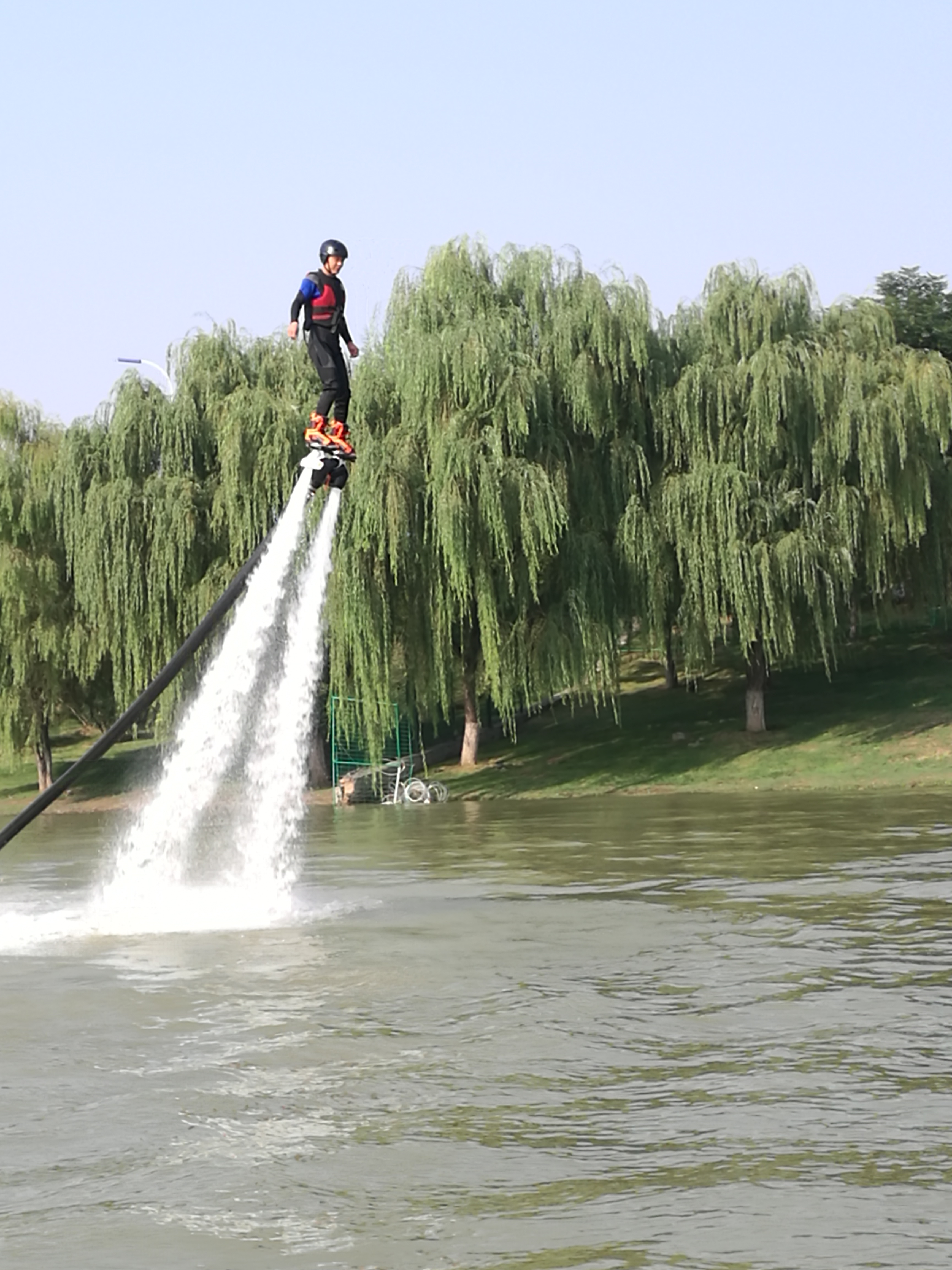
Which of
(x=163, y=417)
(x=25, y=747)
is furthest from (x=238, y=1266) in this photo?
(x=25, y=747)

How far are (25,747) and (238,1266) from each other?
4246 cm

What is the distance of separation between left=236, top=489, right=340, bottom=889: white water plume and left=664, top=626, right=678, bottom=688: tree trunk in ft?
32.6

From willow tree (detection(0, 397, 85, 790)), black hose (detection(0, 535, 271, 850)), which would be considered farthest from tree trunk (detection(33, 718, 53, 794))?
black hose (detection(0, 535, 271, 850))

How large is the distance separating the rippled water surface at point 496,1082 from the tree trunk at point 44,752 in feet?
90.6

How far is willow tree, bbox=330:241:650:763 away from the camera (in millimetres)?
37344

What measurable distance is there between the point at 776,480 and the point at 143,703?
89.3 feet

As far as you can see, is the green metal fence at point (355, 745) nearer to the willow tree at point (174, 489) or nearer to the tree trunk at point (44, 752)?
the willow tree at point (174, 489)

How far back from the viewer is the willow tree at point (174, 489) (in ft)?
128

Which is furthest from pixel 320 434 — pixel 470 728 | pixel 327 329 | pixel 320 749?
pixel 320 749

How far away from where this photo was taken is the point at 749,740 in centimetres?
4231

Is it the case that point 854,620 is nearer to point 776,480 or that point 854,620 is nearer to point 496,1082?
point 776,480

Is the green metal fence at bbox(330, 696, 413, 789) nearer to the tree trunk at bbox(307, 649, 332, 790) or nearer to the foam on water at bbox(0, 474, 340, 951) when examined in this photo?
the tree trunk at bbox(307, 649, 332, 790)

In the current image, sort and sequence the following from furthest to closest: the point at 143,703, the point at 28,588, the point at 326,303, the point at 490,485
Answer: the point at 28,588
the point at 490,485
the point at 326,303
the point at 143,703

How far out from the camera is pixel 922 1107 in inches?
356
